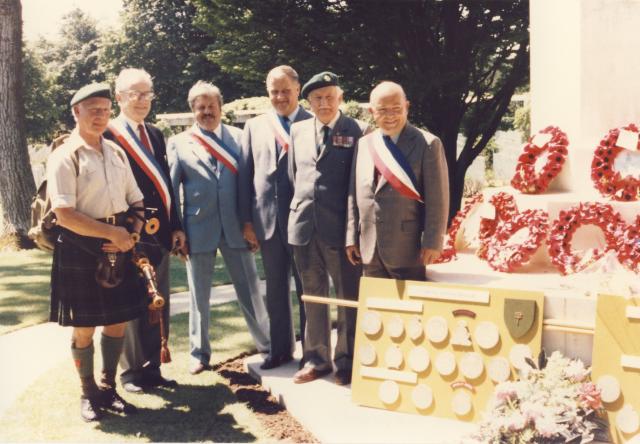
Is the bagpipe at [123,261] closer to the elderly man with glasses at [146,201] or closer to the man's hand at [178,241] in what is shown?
→ the elderly man with glasses at [146,201]

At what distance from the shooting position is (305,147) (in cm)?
430

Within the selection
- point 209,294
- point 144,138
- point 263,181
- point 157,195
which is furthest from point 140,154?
point 209,294

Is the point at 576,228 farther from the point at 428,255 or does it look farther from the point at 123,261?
the point at 123,261

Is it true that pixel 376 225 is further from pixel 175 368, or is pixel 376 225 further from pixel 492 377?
pixel 175 368

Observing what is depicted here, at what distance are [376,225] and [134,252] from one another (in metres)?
1.43

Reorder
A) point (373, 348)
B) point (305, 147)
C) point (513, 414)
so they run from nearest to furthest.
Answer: point (513, 414) → point (373, 348) → point (305, 147)

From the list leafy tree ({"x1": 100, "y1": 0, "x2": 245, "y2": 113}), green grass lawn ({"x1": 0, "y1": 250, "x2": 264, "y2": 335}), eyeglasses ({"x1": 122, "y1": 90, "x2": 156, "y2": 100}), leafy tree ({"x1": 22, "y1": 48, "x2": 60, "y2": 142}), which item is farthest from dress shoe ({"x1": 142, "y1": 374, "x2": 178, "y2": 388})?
leafy tree ({"x1": 22, "y1": 48, "x2": 60, "y2": 142})

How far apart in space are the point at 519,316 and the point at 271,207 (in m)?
1.78

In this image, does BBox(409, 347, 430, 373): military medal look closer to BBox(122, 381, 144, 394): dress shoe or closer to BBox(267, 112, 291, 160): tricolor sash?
BBox(267, 112, 291, 160): tricolor sash

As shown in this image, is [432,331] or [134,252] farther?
[134,252]

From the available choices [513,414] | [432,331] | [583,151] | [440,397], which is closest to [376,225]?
[432,331]

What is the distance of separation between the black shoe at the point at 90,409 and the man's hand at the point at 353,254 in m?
1.73

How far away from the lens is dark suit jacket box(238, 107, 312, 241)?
4.50 meters

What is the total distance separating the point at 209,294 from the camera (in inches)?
191
